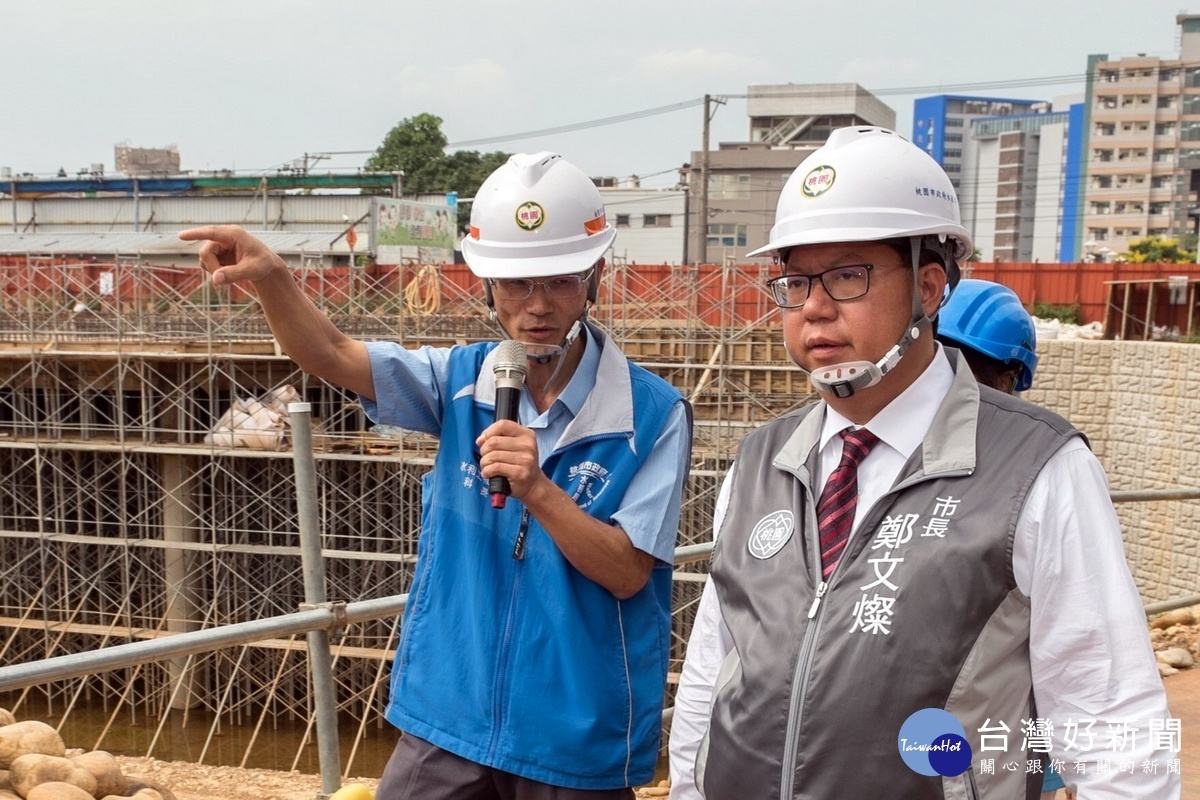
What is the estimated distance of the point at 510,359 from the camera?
193cm

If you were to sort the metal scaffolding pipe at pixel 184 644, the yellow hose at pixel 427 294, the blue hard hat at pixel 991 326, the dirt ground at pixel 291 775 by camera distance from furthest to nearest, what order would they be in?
the yellow hose at pixel 427 294 < the dirt ground at pixel 291 775 < the blue hard hat at pixel 991 326 < the metal scaffolding pipe at pixel 184 644

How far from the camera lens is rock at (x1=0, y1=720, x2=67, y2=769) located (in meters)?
3.71

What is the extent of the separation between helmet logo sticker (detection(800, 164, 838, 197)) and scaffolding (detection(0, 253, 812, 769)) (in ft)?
37.2

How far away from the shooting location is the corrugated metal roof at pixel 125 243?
25.5 meters

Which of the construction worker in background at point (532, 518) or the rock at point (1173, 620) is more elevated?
the construction worker in background at point (532, 518)

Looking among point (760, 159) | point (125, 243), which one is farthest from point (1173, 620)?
point (760, 159)

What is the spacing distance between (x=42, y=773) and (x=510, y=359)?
8.48 ft

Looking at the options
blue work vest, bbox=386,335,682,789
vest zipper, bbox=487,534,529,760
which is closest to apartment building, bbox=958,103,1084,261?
blue work vest, bbox=386,335,682,789

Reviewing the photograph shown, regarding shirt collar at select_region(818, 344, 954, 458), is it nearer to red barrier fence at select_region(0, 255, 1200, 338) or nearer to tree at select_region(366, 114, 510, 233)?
red barrier fence at select_region(0, 255, 1200, 338)

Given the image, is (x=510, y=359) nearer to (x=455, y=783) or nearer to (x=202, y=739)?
(x=455, y=783)

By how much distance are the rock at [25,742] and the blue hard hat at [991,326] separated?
3139mm

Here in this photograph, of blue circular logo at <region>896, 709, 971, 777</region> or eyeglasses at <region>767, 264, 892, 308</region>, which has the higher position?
eyeglasses at <region>767, 264, 892, 308</region>

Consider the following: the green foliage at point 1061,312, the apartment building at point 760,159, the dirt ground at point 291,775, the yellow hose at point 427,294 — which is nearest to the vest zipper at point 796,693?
the dirt ground at point 291,775

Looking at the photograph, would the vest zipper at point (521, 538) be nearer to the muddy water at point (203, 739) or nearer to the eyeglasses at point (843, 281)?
the eyeglasses at point (843, 281)
